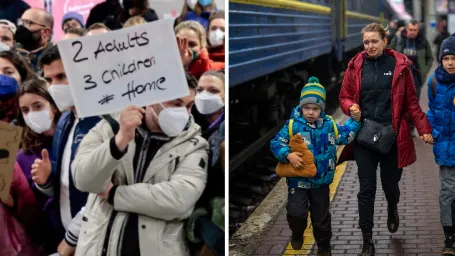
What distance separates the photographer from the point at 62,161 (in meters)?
4.20

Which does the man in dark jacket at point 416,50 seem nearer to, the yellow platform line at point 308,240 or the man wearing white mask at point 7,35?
the yellow platform line at point 308,240

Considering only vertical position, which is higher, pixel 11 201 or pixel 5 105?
pixel 5 105

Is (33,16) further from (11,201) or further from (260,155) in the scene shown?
(260,155)

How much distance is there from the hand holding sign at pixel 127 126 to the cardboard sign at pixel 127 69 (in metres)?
0.05

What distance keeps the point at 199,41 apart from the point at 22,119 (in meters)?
0.94

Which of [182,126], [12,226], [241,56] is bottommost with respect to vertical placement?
[12,226]

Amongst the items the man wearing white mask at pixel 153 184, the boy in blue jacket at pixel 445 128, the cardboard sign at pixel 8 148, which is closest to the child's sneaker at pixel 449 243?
the boy in blue jacket at pixel 445 128

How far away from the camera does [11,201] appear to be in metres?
4.24

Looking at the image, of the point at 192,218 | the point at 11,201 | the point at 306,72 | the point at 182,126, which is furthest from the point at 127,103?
the point at 306,72

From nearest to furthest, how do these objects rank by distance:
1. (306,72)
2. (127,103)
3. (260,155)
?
(127,103)
(306,72)
(260,155)

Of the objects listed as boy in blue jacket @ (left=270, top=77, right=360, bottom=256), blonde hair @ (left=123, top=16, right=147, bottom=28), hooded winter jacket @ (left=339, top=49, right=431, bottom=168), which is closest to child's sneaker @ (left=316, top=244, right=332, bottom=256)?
boy in blue jacket @ (left=270, top=77, right=360, bottom=256)

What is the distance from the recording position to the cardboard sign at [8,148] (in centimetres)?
412

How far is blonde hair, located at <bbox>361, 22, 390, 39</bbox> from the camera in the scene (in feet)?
13.1

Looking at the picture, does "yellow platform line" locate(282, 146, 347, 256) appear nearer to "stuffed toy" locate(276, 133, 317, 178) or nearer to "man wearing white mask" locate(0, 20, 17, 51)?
"stuffed toy" locate(276, 133, 317, 178)
